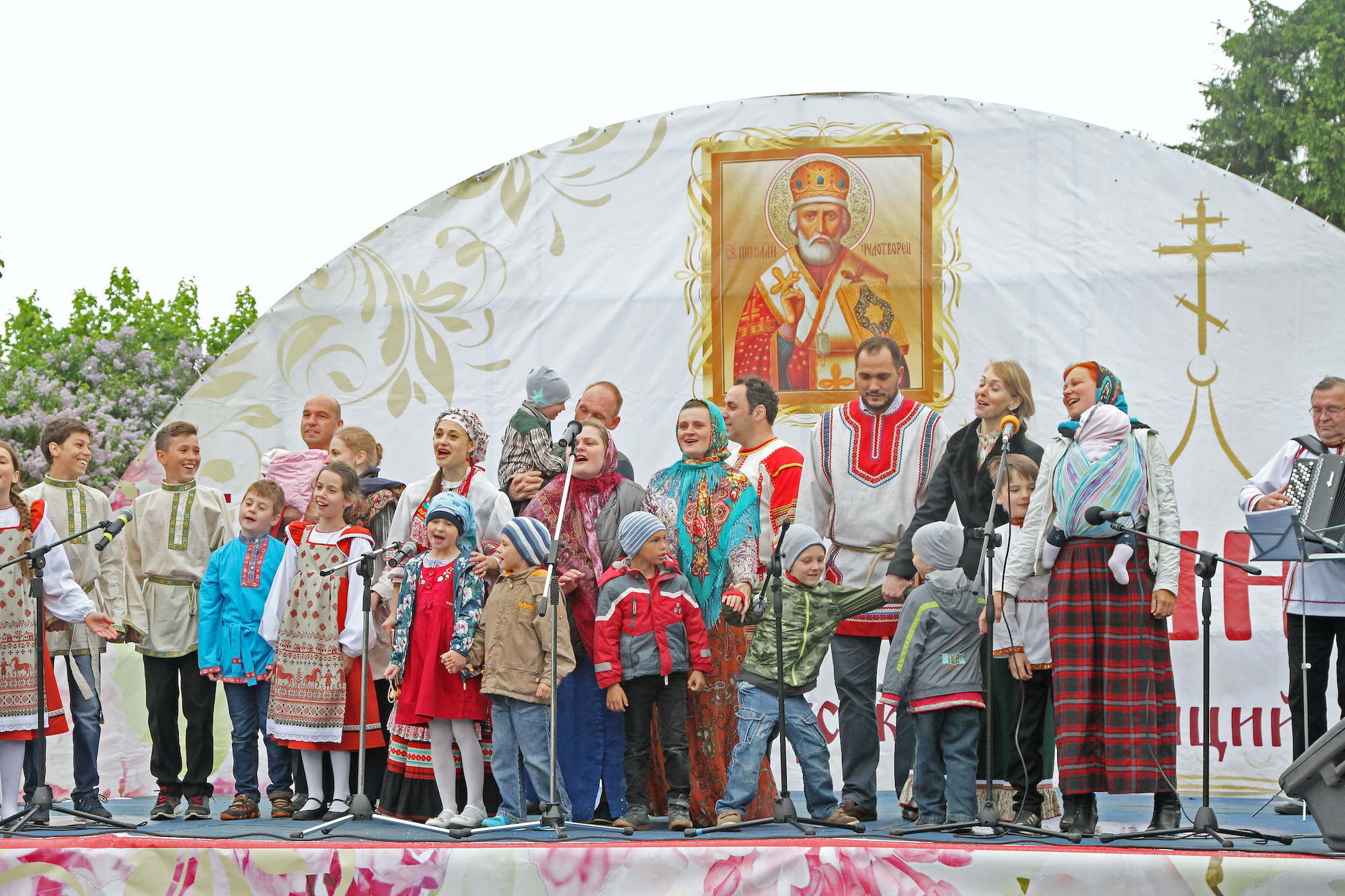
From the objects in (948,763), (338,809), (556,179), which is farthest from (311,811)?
(556,179)

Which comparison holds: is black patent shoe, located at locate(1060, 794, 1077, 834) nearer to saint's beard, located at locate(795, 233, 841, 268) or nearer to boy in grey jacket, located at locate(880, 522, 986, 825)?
boy in grey jacket, located at locate(880, 522, 986, 825)

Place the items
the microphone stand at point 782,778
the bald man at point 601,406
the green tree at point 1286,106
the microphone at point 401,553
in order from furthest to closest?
the green tree at point 1286,106, the bald man at point 601,406, the microphone at point 401,553, the microphone stand at point 782,778

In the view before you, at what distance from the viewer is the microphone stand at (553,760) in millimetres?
4684

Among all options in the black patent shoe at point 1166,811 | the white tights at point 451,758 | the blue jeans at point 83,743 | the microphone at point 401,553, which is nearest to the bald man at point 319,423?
the microphone at point 401,553

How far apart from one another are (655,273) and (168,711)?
363 cm

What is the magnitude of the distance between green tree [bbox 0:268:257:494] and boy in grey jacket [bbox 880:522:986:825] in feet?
55.2

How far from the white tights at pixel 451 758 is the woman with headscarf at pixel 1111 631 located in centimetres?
210

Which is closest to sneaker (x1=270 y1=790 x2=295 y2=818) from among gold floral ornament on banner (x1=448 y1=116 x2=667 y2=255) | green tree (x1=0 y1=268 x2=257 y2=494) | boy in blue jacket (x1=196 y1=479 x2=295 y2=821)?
boy in blue jacket (x1=196 y1=479 x2=295 y2=821)

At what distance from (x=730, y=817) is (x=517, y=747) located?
0.87 m

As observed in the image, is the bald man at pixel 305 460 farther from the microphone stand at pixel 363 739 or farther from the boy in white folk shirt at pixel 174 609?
the microphone stand at pixel 363 739

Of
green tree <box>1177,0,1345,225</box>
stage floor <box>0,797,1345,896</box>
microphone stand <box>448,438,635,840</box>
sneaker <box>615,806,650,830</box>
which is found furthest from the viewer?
green tree <box>1177,0,1345,225</box>

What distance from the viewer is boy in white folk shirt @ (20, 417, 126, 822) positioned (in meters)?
5.62

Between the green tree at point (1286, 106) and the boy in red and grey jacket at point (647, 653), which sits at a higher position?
the green tree at point (1286, 106)

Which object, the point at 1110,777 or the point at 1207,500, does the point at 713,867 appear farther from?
the point at 1207,500
